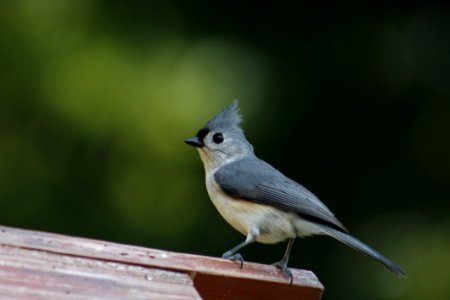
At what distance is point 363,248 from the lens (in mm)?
3693

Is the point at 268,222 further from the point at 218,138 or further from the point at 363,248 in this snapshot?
the point at 218,138

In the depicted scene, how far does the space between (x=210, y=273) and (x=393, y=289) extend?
2.84 metres

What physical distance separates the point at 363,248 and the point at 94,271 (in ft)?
4.98

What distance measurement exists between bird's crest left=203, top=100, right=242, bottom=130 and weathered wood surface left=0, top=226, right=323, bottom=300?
6.69 ft

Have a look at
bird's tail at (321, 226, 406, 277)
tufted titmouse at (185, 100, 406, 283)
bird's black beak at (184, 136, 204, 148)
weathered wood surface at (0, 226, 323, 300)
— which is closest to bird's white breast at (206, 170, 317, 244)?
tufted titmouse at (185, 100, 406, 283)

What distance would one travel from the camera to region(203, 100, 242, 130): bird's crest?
473 centimetres

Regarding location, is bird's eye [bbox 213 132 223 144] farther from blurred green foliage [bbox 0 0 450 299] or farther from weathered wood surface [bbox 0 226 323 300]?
weathered wood surface [bbox 0 226 323 300]

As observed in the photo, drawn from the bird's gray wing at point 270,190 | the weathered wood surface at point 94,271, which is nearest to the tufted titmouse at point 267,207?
the bird's gray wing at point 270,190

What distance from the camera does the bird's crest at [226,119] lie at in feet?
15.5

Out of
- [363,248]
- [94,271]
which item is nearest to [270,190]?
[363,248]

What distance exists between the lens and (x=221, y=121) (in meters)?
4.78

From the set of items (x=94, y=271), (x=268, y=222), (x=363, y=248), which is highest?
(x=94, y=271)

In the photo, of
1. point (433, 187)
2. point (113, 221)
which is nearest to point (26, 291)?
point (113, 221)

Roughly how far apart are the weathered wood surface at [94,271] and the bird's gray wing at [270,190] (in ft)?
4.09
